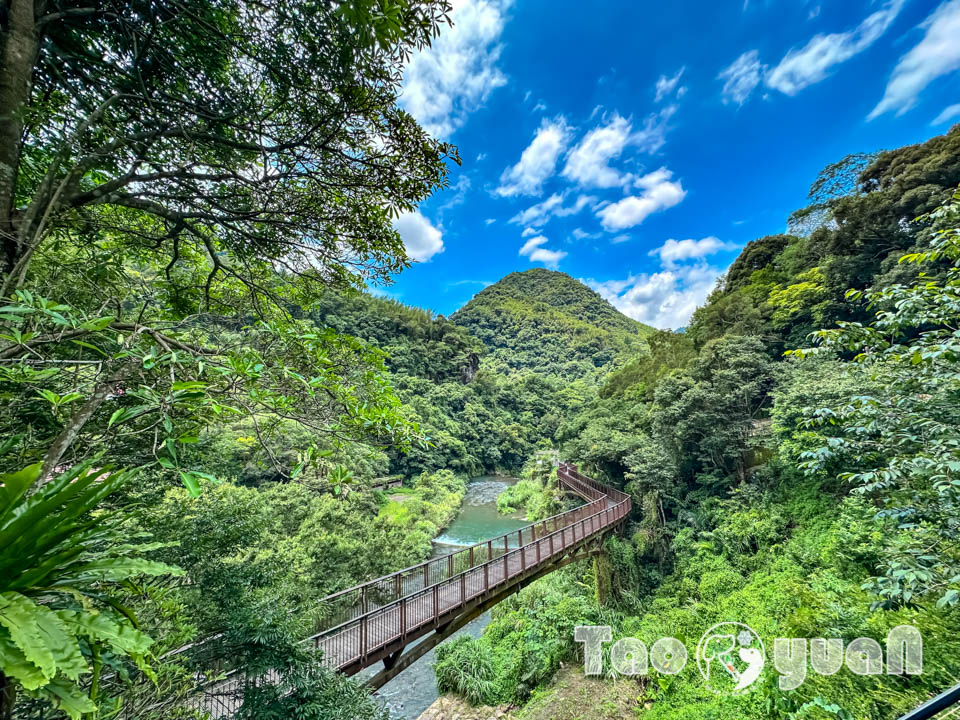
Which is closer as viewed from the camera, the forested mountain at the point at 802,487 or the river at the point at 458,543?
the forested mountain at the point at 802,487

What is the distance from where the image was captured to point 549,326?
65.7 metres

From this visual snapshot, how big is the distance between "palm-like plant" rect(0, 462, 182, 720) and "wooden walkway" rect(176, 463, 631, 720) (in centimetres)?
259

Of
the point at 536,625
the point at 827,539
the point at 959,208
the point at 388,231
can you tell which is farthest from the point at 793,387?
the point at 388,231

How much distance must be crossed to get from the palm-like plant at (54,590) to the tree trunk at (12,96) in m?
1.48

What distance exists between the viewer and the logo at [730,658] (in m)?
4.84

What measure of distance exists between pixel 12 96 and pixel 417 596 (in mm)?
6671

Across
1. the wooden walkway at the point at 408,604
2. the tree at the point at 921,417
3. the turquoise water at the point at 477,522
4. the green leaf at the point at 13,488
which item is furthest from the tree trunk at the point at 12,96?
the turquoise water at the point at 477,522

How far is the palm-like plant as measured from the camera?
81 cm

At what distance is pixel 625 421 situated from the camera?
14516 mm

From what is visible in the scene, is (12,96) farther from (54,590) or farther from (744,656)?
(744,656)

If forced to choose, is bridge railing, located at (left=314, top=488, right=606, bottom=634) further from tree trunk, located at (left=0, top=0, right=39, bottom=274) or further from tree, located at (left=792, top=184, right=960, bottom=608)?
tree, located at (left=792, top=184, right=960, bottom=608)

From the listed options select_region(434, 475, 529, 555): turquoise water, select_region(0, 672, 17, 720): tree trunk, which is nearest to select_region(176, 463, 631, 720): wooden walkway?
select_region(0, 672, 17, 720): tree trunk

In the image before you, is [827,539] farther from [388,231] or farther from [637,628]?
[388,231]

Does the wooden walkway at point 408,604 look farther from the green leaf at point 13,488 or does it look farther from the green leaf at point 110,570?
the green leaf at point 13,488
